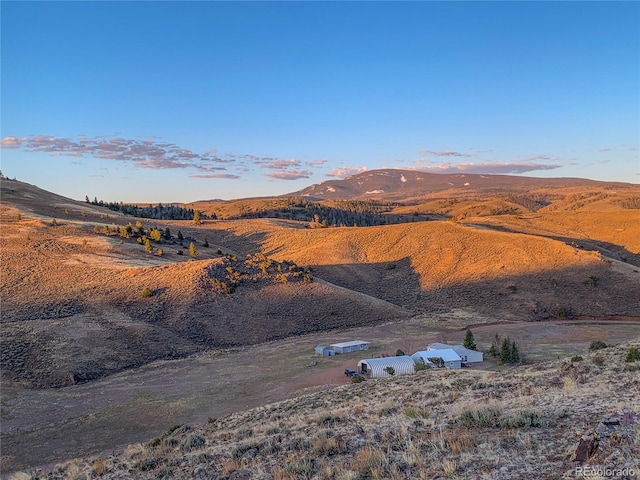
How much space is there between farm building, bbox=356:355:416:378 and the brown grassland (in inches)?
73.4

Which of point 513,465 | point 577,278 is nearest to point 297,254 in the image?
point 577,278

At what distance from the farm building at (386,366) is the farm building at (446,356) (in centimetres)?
160

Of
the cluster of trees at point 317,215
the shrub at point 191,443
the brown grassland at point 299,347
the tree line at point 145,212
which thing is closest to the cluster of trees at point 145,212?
the tree line at point 145,212

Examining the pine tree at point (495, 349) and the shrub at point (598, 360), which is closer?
the shrub at point (598, 360)

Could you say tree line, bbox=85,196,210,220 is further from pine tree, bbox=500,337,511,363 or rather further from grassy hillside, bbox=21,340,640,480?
grassy hillside, bbox=21,340,640,480

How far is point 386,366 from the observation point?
31.7 meters

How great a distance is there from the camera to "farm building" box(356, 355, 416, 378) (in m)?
31.1

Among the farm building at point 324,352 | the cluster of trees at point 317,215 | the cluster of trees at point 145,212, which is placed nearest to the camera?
the farm building at point 324,352

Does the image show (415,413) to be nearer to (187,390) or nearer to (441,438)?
(441,438)

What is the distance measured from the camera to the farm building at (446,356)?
32.7 meters

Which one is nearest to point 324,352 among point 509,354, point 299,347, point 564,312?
point 299,347

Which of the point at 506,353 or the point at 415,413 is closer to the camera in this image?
the point at 415,413

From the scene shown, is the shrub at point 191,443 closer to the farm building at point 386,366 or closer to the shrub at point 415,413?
the shrub at point 415,413

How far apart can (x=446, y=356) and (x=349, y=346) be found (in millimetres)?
8712
